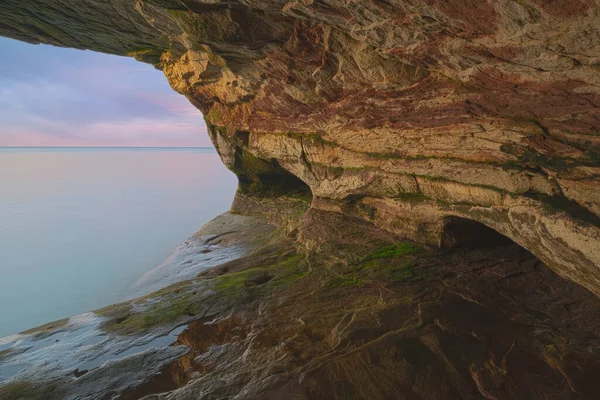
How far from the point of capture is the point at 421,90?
5867 mm

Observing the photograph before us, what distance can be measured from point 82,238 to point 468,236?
2176 cm

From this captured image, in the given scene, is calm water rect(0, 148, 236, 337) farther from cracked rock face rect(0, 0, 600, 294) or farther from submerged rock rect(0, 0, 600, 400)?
cracked rock face rect(0, 0, 600, 294)

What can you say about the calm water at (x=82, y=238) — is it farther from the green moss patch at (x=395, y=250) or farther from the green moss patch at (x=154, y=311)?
the green moss patch at (x=395, y=250)

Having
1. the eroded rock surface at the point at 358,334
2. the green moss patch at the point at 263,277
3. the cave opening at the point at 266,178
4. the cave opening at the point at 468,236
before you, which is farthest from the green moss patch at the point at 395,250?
the cave opening at the point at 266,178

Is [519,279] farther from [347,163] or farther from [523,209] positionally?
[347,163]

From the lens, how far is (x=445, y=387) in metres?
4.59

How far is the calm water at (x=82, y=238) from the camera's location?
1250 cm

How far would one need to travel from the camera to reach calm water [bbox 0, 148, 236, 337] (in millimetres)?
12500

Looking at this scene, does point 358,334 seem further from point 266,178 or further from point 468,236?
point 266,178

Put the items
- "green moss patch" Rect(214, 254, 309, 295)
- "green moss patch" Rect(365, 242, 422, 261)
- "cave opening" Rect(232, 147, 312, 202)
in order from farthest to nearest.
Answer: "cave opening" Rect(232, 147, 312, 202) < "green moss patch" Rect(365, 242, 422, 261) < "green moss patch" Rect(214, 254, 309, 295)

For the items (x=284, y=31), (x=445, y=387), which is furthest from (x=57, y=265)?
(x=445, y=387)

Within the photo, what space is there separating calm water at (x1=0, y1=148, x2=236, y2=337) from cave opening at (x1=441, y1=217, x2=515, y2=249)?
11.3m

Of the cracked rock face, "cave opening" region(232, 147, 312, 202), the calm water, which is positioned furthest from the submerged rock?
the calm water

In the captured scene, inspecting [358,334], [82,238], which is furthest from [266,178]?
[82,238]
